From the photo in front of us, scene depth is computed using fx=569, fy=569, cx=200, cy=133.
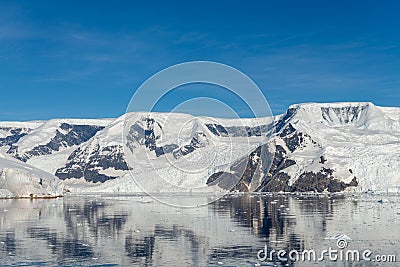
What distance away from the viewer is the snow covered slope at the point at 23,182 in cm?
11394

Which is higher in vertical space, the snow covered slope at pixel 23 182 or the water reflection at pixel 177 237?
the snow covered slope at pixel 23 182

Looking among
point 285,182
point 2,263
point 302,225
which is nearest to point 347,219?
point 302,225

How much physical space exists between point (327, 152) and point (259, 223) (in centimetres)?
10801

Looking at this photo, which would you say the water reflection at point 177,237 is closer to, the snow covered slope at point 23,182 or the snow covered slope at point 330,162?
the snow covered slope at point 23,182

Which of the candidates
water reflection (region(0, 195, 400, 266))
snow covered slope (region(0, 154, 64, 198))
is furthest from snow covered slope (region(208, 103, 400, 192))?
water reflection (region(0, 195, 400, 266))

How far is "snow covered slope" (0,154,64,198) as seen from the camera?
11394 centimetres

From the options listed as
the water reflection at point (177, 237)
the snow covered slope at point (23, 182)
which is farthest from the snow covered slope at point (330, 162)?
the water reflection at point (177, 237)

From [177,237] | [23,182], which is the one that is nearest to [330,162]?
[23,182]

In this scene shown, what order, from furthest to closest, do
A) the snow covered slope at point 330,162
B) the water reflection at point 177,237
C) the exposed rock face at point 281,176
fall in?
the exposed rock face at point 281,176 → the snow covered slope at point 330,162 → the water reflection at point 177,237

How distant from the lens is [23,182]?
4574 inches

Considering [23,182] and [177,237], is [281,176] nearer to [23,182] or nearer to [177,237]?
[23,182]

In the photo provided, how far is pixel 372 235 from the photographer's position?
41156 mm

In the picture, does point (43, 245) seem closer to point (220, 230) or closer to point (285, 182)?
point (220, 230)

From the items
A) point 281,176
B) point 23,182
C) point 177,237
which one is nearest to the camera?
point 177,237
